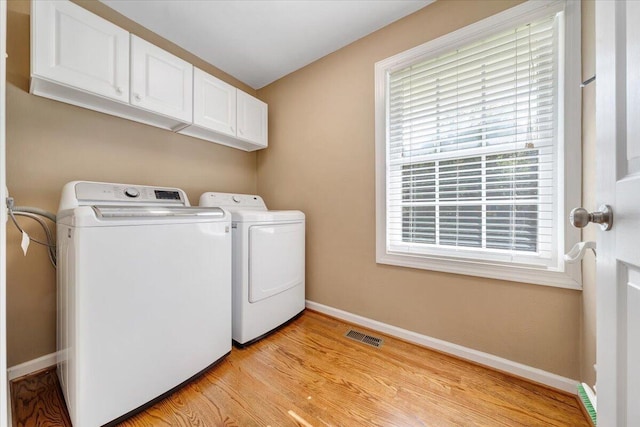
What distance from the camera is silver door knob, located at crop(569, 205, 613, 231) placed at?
54 centimetres

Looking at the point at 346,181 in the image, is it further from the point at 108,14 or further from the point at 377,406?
the point at 108,14

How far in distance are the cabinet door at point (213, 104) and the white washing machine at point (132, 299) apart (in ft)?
2.74

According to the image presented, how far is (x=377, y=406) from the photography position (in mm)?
1185

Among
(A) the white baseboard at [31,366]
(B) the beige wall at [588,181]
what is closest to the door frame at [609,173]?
(B) the beige wall at [588,181]

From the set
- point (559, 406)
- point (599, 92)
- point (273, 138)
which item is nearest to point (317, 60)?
point (273, 138)

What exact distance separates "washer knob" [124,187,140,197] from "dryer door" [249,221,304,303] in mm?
776

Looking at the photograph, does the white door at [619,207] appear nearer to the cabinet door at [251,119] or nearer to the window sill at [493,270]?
the window sill at [493,270]

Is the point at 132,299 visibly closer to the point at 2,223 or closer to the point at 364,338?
the point at 2,223

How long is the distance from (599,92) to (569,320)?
49.5 inches

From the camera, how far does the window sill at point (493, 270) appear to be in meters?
1.24

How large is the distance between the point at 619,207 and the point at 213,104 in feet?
7.64

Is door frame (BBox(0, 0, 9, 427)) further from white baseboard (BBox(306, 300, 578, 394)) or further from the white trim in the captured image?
white baseboard (BBox(306, 300, 578, 394))

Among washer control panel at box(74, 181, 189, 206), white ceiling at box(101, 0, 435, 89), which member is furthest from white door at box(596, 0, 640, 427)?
washer control panel at box(74, 181, 189, 206)

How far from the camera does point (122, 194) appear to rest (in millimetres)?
1507
